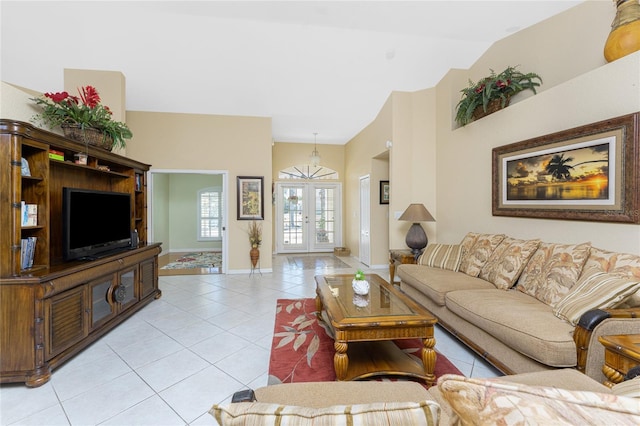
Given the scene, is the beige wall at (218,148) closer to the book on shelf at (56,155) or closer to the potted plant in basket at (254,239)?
the potted plant in basket at (254,239)

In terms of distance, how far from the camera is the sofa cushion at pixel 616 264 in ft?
6.06

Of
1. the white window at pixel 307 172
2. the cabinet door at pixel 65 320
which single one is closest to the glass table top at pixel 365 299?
the cabinet door at pixel 65 320

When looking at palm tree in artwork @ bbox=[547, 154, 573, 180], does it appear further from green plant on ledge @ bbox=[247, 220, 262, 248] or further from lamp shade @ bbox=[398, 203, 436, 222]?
green plant on ledge @ bbox=[247, 220, 262, 248]

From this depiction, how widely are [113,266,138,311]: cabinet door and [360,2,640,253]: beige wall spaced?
3.93 meters

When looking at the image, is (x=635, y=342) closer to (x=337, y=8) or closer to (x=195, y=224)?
(x=337, y=8)

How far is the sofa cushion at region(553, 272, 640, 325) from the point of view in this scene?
5.68 ft

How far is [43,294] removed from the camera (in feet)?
6.70

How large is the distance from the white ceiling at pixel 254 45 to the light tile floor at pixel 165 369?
11.3ft

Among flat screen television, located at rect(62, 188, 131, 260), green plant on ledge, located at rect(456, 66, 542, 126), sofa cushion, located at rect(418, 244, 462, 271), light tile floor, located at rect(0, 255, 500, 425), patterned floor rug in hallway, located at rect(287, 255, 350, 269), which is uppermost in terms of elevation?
green plant on ledge, located at rect(456, 66, 542, 126)

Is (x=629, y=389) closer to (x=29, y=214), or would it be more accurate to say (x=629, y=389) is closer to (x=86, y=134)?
(x=29, y=214)

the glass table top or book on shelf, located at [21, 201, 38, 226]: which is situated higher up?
book on shelf, located at [21, 201, 38, 226]

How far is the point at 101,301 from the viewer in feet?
8.91

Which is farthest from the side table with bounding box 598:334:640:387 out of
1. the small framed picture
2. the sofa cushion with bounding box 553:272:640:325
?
the small framed picture

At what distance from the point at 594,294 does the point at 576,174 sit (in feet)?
4.30
